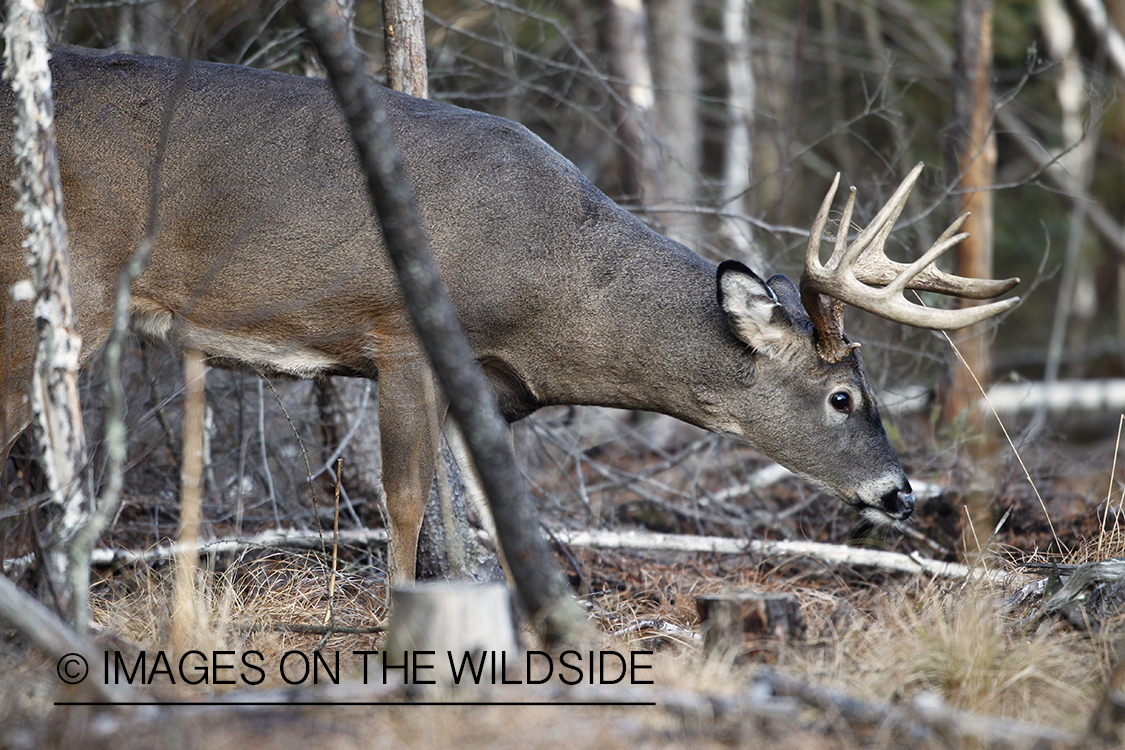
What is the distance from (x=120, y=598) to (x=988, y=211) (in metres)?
7.13

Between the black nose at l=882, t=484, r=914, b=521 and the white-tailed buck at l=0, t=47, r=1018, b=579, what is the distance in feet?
0.04

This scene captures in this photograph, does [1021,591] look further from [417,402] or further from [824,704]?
[417,402]

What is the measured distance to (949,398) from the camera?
7.78 m

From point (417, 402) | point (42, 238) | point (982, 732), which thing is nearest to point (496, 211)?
point (417, 402)

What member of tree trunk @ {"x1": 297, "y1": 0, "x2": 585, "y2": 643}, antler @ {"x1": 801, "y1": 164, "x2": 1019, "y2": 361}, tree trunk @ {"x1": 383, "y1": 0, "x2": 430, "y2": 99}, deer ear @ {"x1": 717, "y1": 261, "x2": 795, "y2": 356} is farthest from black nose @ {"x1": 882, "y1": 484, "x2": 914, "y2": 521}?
tree trunk @ {"x1": 383, "y1": 0, "x2": 430, "y2": 99}

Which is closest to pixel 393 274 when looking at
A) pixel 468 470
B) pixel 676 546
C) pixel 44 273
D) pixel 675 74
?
pixel 468 470

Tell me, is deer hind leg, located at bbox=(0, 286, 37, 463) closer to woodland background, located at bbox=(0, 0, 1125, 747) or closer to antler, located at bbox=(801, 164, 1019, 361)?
woodland background, located at bbox=(0, 0, 1125, 747)

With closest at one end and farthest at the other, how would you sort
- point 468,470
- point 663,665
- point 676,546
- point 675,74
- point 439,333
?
point 439,333 < point 663,665 < point 468,470 < point 676,546 < point 675,74

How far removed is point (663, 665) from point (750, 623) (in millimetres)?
377

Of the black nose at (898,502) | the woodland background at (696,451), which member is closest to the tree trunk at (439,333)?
the woodland background at (696,451)

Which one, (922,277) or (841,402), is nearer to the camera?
(922,277)

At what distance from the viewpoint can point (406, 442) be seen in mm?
4582
